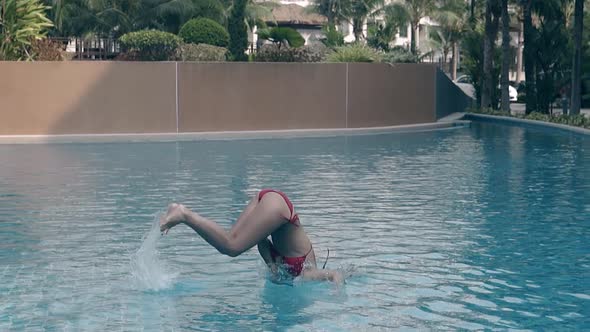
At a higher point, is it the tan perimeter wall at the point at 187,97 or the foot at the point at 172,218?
the tan perimeter wall at the point at 187,97

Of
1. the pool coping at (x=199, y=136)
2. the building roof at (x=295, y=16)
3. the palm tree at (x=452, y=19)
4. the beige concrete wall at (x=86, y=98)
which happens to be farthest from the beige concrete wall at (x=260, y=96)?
the palm tree at (x=452, y=19)

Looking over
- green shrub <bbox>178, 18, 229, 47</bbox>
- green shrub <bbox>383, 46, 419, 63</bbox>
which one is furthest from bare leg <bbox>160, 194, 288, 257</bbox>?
green shrub <bbox>178, 18, 229, 47</bbox>

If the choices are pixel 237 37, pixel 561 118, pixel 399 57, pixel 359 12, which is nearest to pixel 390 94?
pixel 399 57

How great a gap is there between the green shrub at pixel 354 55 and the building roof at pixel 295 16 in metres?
44.2

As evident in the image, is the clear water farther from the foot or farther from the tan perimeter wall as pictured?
the tan perimeter wall

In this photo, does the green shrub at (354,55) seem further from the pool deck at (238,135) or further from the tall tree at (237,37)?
the tall tree at (237,37)

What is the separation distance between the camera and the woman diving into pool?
7.84 m

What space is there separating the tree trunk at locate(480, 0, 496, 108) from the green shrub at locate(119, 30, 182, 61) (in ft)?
46.6

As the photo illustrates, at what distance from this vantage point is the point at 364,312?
7867mm

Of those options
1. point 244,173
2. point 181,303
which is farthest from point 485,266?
point 244,173

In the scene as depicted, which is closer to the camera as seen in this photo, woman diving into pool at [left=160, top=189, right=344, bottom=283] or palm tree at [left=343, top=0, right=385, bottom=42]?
woman diving into pool at [left=160, top=189, right=344, bottom=283]

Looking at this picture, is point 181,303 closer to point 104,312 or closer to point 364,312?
point 104,312

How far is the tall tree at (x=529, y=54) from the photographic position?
37.1 metres

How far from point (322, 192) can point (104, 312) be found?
24.9 ft
